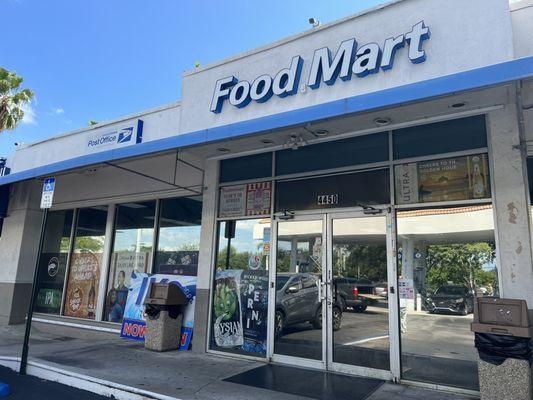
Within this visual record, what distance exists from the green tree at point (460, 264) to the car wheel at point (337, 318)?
1.44 meters

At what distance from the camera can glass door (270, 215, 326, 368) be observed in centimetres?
666

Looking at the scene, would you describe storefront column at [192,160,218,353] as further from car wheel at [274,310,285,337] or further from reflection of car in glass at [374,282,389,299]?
reflection of car in glass at [374,282,389,299]

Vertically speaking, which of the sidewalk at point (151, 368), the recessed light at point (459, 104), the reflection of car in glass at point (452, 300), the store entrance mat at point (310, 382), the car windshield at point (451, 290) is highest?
the recessed light at point (459, 104)

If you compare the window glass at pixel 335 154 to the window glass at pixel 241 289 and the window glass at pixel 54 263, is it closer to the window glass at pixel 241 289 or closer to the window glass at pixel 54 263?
the window glass at pixel 241 289

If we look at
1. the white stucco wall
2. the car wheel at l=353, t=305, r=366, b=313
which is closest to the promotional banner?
the car wheel at l=353, t=305, r=366, b=313

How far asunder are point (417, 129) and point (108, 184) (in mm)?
7624

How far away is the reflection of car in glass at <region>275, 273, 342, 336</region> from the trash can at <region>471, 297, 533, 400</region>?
2500 millimetres

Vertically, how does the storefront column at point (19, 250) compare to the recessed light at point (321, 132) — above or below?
below

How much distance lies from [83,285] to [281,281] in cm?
602

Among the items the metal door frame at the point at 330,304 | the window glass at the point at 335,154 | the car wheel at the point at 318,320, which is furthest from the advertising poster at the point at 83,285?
the car wheel at the point at 318,320

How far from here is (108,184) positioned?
10516 millimetres

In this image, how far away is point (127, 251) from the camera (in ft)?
32.7

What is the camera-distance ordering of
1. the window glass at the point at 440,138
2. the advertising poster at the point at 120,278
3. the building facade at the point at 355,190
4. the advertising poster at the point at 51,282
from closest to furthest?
the building facade at the point at 355,190 → the window glass at the point at 440,138 → the advertising poster at the point at 120,278 → the advertising poster at the point at 51,282

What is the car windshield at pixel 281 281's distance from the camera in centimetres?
718
